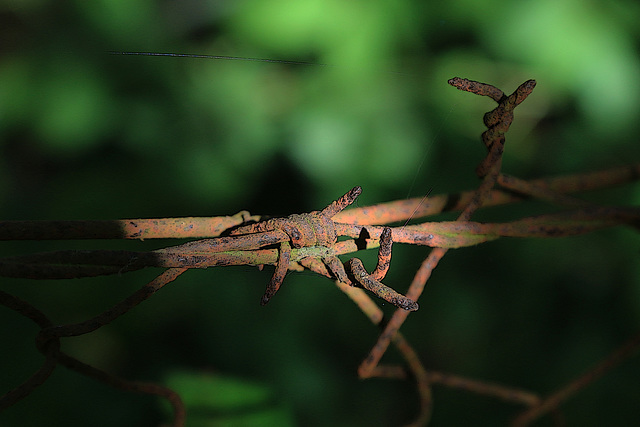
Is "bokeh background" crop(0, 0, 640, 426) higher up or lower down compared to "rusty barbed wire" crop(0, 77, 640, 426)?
higher up

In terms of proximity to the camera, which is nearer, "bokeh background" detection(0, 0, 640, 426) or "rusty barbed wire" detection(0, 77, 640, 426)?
"rusty barbed wire" detection(0, 77, 640, 426)

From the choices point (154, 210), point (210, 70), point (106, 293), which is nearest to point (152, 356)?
point (106, 293)

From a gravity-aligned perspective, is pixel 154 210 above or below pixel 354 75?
below

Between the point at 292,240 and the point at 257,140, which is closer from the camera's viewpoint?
the point at 292,240

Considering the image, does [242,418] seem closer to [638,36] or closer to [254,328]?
[254,328]

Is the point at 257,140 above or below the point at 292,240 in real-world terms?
above

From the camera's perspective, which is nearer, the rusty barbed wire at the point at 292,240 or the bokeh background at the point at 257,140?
the rusty barbed wire at the point at 292,240

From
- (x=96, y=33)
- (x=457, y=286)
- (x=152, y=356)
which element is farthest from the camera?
(x=457, y=286)

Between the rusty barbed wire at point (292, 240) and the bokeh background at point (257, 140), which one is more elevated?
the bokeh background at point (257, 140)
